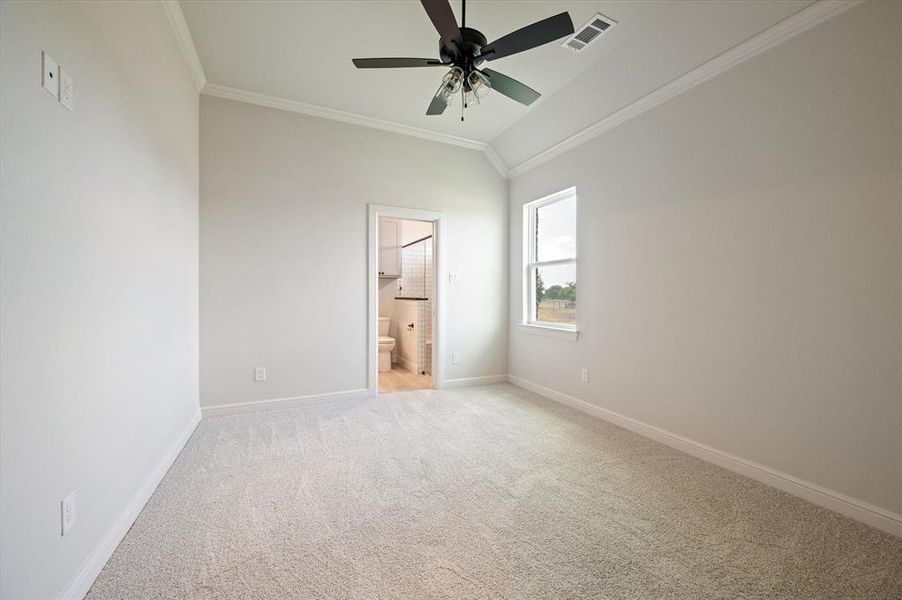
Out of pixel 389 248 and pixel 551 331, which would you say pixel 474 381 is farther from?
pixel 389 248

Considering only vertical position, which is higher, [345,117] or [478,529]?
[345,117]

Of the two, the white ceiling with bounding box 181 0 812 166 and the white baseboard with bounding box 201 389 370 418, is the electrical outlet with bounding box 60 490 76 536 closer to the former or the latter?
the white baseboard with bounding box 201 389 370 418

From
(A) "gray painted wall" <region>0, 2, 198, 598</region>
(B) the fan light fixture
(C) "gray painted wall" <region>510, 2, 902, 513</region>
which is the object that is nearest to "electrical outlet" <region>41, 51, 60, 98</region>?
(A) "gray painted wall" <region>0, 2, 198, 598</region>

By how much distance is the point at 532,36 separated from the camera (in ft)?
5.87

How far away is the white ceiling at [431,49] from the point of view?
2.29 metres

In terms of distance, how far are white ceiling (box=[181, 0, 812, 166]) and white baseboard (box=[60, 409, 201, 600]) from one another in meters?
2.91

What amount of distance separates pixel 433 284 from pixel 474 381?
4.23ft

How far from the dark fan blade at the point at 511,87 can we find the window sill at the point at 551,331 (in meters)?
2.16

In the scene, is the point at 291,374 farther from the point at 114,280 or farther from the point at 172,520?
the point at 114,280

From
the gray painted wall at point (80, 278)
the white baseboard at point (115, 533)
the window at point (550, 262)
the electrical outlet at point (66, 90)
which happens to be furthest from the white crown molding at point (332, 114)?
the white baseboard at point (115, 533)

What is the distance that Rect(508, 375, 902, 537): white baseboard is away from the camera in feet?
5.79

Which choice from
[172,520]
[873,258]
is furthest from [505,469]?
[873,258]

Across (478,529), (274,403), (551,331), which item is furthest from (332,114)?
(478,529)

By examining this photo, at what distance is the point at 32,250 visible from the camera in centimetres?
112
